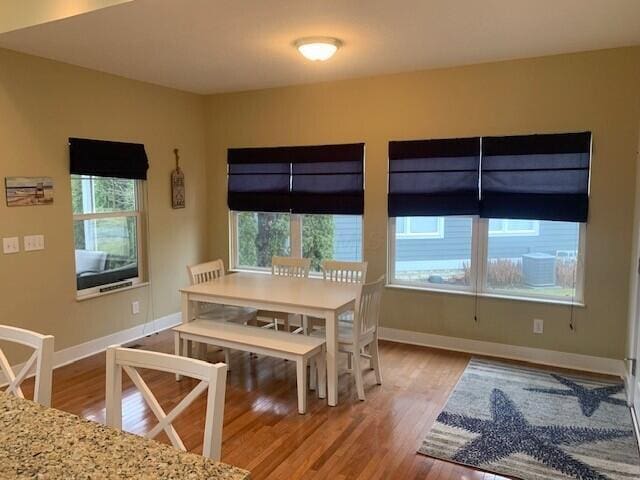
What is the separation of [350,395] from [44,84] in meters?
3.45

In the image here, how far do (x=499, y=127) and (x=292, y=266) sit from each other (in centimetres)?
223

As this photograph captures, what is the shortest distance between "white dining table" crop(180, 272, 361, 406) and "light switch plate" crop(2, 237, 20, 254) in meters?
1.32

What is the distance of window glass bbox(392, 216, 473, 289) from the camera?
14.8 feet

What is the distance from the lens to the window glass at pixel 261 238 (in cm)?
545

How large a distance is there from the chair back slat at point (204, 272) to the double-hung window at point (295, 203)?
1.09 m

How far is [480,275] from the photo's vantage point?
175 inches

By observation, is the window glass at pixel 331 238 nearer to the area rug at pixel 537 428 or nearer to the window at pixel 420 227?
the window at pixel 420 227

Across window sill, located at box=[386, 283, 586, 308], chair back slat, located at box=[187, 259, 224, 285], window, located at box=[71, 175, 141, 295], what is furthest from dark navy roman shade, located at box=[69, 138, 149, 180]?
window sill, located at box=[386, 283, 586, 308]

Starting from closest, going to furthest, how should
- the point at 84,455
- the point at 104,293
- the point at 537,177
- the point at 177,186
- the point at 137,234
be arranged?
the point at 84,455 → the point at 537,177 → the point at 104,293 → the point at 137,234 → the point at 177,186

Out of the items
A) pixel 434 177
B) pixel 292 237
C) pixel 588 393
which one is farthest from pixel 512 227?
pixel 292 237

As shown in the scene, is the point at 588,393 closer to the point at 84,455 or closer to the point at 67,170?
the point at 84,455

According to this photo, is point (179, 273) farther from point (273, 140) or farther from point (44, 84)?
point (44, 84)

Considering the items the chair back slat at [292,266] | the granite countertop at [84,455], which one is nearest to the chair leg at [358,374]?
the chair back slat at [292,266]

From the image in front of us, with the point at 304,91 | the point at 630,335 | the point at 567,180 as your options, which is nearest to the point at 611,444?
the point at 630,335
